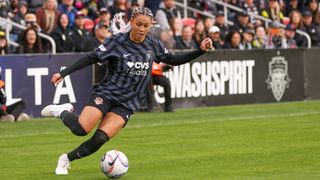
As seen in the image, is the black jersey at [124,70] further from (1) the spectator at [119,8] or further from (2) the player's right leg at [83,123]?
(1) the spectator at [119,8]

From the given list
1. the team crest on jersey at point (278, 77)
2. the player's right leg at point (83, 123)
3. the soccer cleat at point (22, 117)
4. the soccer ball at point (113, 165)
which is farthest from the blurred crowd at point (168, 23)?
the soccer ball at point (113, 165)

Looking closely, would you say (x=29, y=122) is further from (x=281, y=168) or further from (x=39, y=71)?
(x=281, y=168)

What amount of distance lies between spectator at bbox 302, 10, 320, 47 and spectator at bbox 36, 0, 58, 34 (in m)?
9.93

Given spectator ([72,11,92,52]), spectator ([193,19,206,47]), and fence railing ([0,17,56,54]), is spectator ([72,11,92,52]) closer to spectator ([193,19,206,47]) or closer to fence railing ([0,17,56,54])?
fence railing ([0,17,56,54])

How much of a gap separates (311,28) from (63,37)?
10250mm

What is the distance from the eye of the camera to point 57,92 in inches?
816

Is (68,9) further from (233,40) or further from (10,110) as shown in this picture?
(10,110)

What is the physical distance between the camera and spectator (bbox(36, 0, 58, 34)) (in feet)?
A: 74.0

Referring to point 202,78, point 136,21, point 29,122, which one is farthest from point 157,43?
point 202,78

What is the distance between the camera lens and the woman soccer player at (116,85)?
11.5 meters

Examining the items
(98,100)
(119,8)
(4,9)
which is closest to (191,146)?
(98,100)

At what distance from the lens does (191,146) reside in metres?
15.1

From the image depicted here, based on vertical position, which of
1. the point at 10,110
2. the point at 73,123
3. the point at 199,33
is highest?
the point at 199,33

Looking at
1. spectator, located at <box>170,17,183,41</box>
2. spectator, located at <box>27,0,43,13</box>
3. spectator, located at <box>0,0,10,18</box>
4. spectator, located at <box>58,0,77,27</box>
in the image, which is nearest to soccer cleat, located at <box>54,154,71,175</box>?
spectator, located at <box>0,0,10,18</box>
